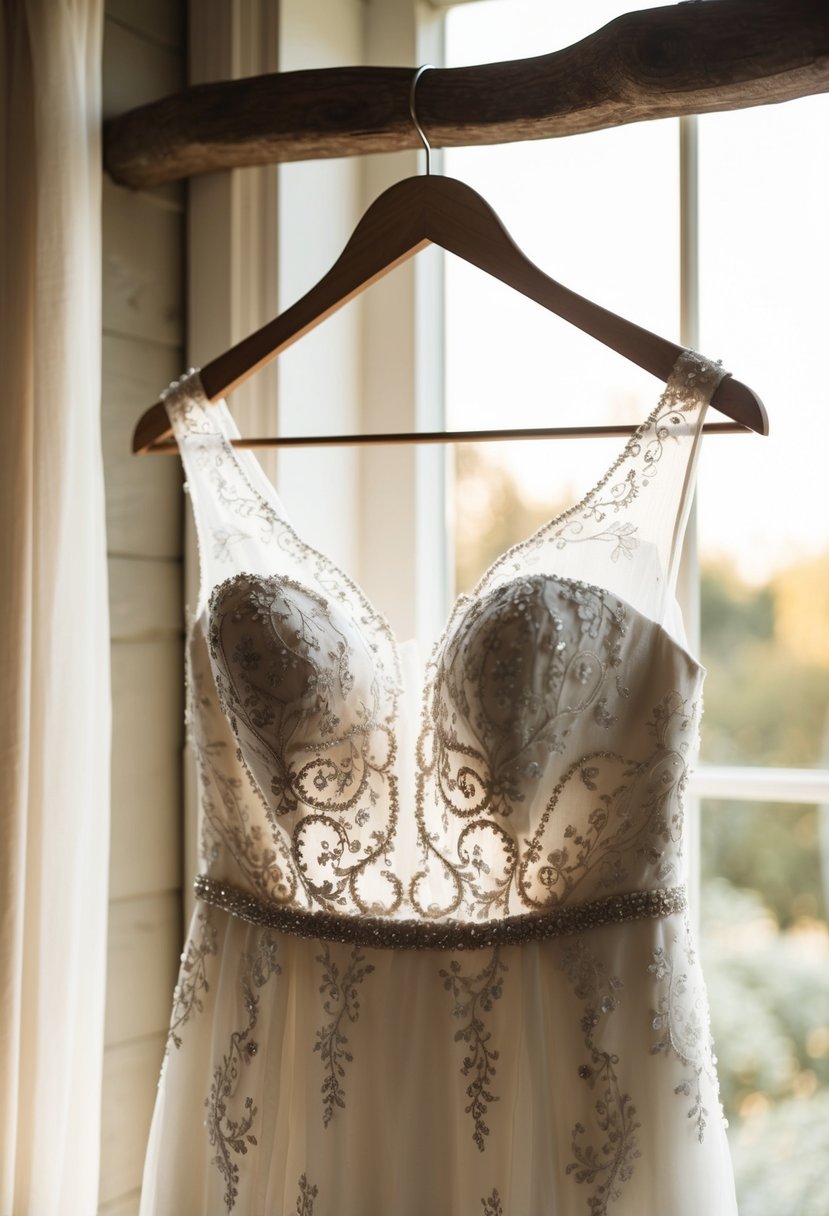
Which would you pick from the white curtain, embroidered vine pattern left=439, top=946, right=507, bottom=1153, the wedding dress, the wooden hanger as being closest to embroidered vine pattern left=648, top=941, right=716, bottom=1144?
the wedding dress

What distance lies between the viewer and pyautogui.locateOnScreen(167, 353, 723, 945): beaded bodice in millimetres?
1046

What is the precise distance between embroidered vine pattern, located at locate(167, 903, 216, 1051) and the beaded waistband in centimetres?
3

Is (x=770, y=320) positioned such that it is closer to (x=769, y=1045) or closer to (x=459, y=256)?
(x=459, y=256)

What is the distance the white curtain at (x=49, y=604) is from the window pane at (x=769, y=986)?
36.0 inches

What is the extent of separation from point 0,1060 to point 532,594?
785mm

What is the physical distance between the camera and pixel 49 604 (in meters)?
1.27

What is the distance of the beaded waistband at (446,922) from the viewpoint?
1.05 m

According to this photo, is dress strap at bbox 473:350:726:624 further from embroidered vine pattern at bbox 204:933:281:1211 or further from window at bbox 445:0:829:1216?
embroidered vine pattern at bbox 204:933:281:1211

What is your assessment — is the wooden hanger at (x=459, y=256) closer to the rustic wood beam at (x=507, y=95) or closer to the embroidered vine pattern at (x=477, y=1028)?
the rustic wood beam at (x=507, y=95)

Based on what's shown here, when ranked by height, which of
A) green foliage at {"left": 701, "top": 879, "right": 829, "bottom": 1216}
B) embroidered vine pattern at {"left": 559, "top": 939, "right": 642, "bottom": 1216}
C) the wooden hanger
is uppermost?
the wooden hanger

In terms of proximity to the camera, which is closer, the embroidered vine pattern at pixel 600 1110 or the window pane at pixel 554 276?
the embroidered vine pattern at pixel 600 1110

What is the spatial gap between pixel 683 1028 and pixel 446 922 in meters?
0.25

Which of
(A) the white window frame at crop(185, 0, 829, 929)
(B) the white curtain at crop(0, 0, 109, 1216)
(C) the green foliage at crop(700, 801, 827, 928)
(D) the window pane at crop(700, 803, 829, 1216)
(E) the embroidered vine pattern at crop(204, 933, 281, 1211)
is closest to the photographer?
(E) the embroidered vine pattern at crop(204, 933, 281, 1211)

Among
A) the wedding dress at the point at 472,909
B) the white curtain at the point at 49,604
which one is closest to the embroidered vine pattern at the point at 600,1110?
the wedding dress at the point at 472,909
